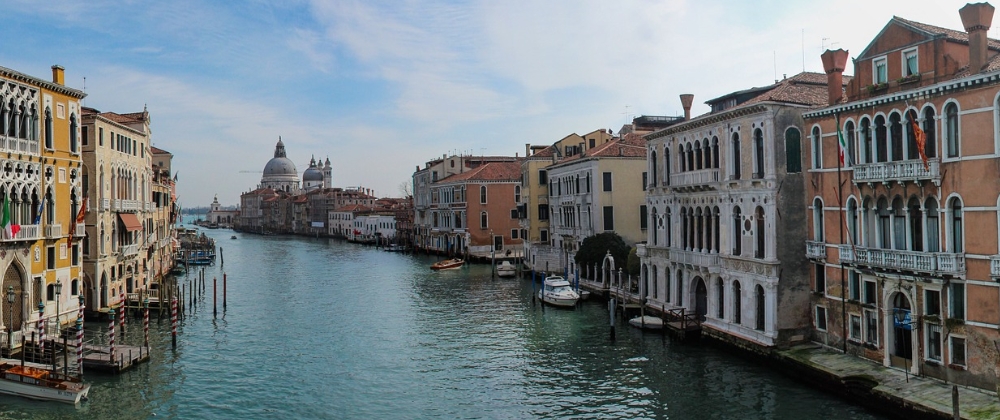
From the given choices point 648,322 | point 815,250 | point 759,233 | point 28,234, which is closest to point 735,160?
point 759,233

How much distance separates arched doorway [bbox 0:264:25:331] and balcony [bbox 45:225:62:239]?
1.36m

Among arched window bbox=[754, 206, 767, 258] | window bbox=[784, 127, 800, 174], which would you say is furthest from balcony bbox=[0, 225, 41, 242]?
window bbox=[784, 127, 800, 174]

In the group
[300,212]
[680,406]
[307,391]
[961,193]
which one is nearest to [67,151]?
[307,391]

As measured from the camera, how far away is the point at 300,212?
113188 mm

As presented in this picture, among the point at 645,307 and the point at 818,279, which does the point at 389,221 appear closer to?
the point at 645,307

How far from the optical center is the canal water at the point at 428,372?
50.2 feet

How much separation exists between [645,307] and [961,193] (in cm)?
1242

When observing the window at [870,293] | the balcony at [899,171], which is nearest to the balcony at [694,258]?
the window at [870,293]

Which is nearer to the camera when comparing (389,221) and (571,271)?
(571,271)

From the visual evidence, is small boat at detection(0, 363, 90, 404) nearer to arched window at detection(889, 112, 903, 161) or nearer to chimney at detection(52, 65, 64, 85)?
chimney at detection(52, 65, 64, 85)

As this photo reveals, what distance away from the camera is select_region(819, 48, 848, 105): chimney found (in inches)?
679

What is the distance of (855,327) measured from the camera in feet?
54.2

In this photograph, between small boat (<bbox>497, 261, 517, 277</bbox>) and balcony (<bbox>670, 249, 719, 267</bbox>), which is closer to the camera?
balcony (<bbox>670, 249, 719, 267</bbox>)

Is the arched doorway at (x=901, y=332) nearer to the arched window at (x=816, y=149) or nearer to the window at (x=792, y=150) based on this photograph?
the arched window at (x=816, y=149)
